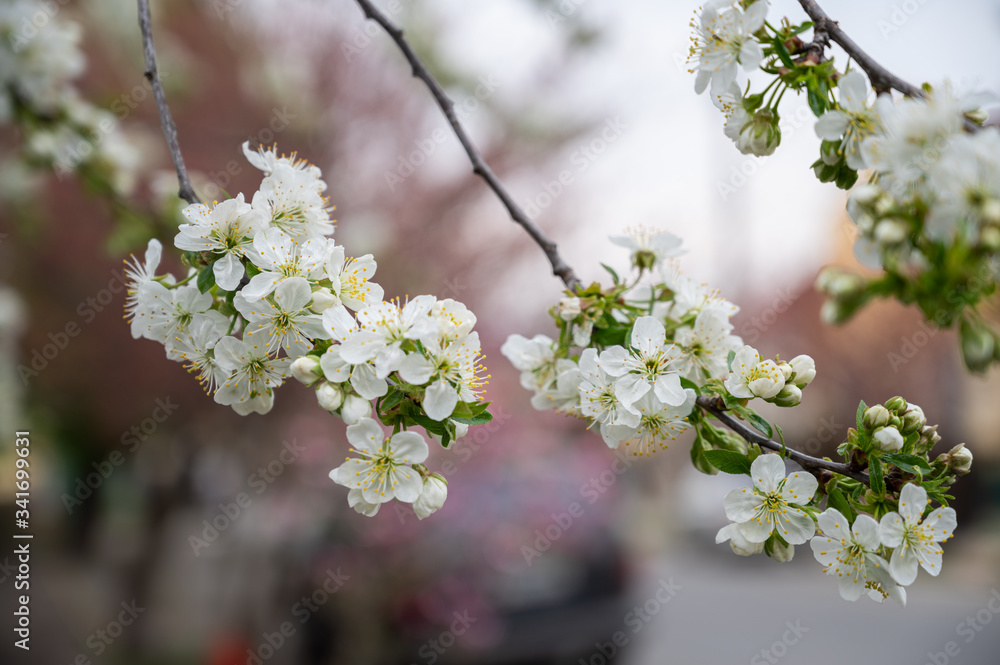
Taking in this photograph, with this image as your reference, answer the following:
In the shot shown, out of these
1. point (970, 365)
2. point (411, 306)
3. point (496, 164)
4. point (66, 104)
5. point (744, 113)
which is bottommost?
point (970, 365)

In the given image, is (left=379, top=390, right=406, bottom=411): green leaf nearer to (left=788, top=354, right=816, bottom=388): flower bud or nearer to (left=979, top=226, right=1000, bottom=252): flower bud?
(left=788, top=354, right=816, bottom=388): flower bud

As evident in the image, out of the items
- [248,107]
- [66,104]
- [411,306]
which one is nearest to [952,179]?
[411,306]

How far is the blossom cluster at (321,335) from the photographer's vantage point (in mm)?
1060

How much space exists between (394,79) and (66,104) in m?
2.36

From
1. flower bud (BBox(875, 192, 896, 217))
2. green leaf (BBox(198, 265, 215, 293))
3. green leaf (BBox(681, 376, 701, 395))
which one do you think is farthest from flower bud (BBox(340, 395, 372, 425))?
flower bud (BBox(875, 192, 896, 217))

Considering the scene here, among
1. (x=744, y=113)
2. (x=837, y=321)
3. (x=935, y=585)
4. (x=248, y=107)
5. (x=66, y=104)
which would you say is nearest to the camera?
(x=837, y=321)

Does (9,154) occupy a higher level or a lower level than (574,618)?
higher

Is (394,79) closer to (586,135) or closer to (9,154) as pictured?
(586,135)

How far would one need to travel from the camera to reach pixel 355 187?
13.9 feet

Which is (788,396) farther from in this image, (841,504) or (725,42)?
(725,42)

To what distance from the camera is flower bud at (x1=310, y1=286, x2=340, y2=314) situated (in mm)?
1079

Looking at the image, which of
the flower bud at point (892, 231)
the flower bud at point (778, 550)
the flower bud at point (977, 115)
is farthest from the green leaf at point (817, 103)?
the flower bud at point (778, 550)

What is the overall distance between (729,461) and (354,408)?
66cm

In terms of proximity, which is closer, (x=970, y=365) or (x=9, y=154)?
(x=970, y=365)
